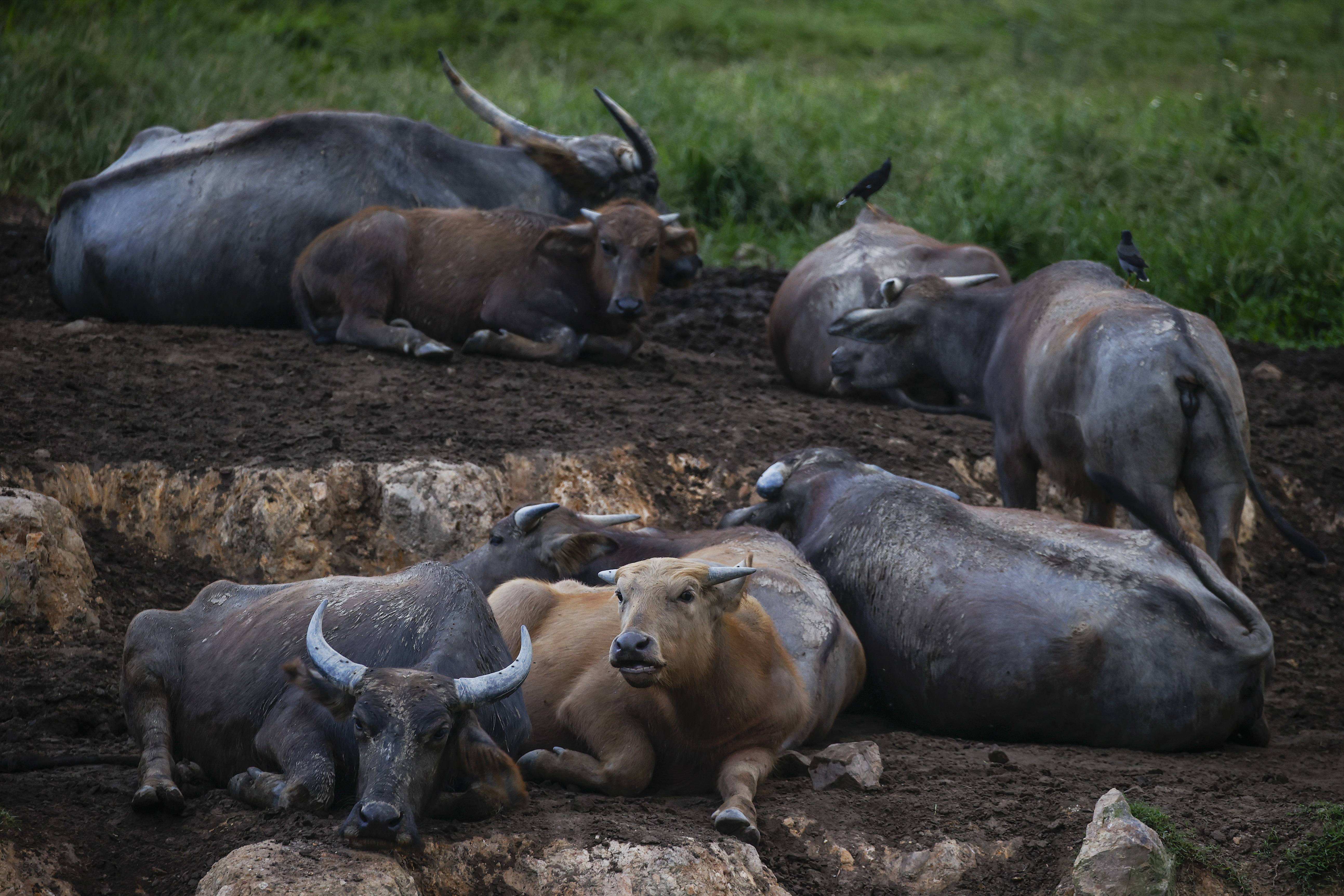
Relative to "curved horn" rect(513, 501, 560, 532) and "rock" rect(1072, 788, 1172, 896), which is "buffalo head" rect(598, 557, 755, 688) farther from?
"rock" rect(1072, 788, 1172, 896)

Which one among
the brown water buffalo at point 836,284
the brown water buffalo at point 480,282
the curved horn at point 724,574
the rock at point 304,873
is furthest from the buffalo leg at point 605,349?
the rock at point 304,873

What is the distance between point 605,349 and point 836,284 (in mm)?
1550

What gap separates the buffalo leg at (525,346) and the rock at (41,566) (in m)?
2.71

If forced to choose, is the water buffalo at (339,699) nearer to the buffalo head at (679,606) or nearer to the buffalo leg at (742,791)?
the buffalo head at (679,606)

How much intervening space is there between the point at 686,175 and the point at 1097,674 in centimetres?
822

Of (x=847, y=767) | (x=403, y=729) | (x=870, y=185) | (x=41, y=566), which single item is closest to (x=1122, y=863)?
(x=847, y=767)

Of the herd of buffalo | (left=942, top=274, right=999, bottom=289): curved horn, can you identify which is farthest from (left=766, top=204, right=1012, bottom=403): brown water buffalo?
(left=942, top=274, right=999, bottom=289): curved horn

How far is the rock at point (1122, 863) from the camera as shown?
3.69 metres

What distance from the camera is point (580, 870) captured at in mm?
3623

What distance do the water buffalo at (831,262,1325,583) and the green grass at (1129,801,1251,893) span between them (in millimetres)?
1390

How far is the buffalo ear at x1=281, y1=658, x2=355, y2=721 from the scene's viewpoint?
149 inches

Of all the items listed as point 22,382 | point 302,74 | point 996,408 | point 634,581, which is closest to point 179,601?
point 22,382

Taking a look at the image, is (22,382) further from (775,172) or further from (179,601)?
(775,172)

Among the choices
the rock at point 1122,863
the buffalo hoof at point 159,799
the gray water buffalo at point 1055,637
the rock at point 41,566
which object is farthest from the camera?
the rock at point 41,566
